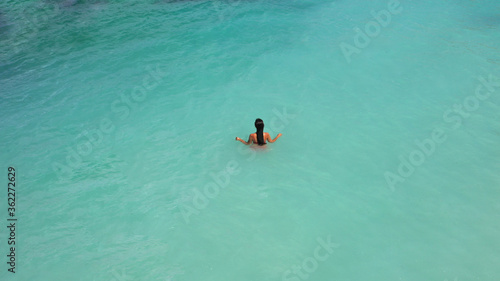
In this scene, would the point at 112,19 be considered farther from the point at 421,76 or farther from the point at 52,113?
the point at 421,76

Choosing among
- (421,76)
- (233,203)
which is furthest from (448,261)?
(421,76)

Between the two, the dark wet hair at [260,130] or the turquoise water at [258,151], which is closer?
the turquoise water at [258,151]

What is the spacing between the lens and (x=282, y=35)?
39.8ft

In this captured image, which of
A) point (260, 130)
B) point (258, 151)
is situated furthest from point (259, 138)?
point (258, 151)

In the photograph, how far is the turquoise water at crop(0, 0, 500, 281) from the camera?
536cm

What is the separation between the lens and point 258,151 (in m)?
7.17

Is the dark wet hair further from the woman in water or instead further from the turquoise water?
the turquoise water

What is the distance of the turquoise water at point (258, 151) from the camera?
536 centimetres

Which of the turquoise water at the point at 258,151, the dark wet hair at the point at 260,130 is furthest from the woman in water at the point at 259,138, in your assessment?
the turquoise water at the point at 258,151

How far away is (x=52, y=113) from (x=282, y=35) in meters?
7.86

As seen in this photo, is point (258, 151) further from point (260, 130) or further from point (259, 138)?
point (260, 130)

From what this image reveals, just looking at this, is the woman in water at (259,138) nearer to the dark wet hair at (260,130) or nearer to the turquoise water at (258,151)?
the dark wet hair at (260,130)

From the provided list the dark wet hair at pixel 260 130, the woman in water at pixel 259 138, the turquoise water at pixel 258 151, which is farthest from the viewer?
the woman in water at pixel 259 138

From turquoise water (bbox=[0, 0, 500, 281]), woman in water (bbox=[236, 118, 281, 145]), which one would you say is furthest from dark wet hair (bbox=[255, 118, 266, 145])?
turquoise water (bbox=[0, 0, 500, 281])
